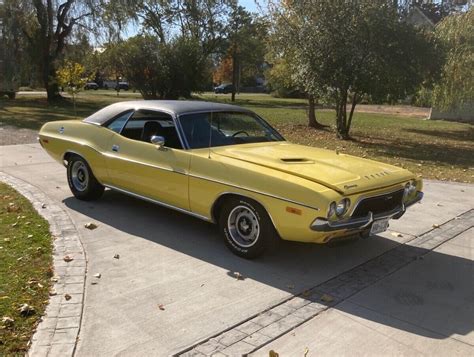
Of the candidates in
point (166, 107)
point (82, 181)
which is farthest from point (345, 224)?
point (82, 181)

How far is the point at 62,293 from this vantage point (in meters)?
3.96

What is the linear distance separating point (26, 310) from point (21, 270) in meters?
0.83

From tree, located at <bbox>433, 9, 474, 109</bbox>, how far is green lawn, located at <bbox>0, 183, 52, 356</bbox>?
16.7 m

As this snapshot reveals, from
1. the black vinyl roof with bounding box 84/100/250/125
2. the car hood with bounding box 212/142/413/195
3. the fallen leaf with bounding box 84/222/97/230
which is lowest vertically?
the fallen leaf with bounding box 84/222/97/230

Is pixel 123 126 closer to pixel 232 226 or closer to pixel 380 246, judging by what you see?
pixel 232 226

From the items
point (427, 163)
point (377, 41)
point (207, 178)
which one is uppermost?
point (377, 41)

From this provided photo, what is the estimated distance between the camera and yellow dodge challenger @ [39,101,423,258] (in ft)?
14.1

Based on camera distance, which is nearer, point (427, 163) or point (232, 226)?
point (232, 226)

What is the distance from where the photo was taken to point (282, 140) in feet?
20.0

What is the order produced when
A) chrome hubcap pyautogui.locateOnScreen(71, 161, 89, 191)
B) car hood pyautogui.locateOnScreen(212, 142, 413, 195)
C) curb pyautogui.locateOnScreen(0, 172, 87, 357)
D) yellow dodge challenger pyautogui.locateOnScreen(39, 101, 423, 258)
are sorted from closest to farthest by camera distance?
curb pyautogui.locateOnScreen(0, 172, 87, 357) → yellow dodge challenger pyautogui.locateOnScreen(39, 101, 423, 258) → car hood pyautogui.locateOnScreen(212, 142, 413, 195) → chrome hubcap pyautogui.locateOnScreen(71, 161, 89, 191)

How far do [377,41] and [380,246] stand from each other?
32.2ft

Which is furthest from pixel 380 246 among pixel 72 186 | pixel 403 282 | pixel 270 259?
pixel 72 186

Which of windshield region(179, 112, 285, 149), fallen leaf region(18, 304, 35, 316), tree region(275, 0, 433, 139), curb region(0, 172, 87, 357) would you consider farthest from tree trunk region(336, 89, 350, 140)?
fallen leaf region(18, 304, 35, 316)

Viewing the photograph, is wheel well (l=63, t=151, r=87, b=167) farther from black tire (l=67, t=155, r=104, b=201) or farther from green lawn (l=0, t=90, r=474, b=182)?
green lawn (l=0, t=90, r=474, b=182)
